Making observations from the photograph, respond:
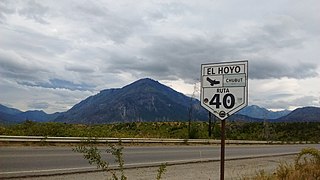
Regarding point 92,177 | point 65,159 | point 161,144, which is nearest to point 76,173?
point 92,177

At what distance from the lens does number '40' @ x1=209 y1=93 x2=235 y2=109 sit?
22.4 ft

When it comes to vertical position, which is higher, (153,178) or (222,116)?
(222,116)

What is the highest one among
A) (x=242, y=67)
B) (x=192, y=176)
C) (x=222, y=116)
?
(x=242, y=67)

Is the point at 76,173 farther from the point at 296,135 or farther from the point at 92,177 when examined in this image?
the point at 296,135

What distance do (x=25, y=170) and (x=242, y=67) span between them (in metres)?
8.40

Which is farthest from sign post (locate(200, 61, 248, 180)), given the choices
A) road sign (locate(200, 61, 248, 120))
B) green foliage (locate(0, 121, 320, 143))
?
green foliage (locate(0, 121, 320, 143))

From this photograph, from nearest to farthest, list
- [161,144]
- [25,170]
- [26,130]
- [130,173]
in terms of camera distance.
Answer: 1. [25,170]
2. [130,173]
3. [26,130]
4. [161,144]

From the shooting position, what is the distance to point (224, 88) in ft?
22.6

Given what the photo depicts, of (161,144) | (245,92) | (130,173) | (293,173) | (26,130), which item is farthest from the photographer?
(161,144)

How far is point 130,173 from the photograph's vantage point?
13.3m

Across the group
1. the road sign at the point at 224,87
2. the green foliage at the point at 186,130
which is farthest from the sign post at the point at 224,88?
the green foliage at the point at 186,130

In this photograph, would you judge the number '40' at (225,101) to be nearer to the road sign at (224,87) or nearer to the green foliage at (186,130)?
the road sign at (224,87)

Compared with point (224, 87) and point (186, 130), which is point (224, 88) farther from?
point (186, 130)

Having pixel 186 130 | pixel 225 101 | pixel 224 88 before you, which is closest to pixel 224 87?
pixel 224 88
